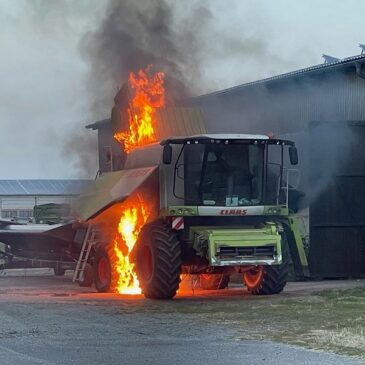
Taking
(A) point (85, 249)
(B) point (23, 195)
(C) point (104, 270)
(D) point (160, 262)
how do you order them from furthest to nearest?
1. (B) point (23, 195)
2. (A) point (85, 249)
3. (C) point (104, 270)
4. (D) point (160, 262)

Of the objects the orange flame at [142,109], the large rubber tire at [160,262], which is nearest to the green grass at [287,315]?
the large rubber tire at [160,262]

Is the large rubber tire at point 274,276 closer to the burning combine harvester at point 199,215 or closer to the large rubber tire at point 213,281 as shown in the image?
the burning combine harvester at point 199,215

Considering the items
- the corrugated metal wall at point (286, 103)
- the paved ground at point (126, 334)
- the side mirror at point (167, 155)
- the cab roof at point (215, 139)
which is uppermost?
the corrugated metal wall at point (286, 103)

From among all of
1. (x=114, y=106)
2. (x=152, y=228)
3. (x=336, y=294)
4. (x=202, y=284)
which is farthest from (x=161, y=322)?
(x=114, y=106)

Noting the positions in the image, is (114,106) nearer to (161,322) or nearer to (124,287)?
(124,287)

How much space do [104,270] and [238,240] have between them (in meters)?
4.05

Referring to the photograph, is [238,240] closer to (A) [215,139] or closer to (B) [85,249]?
(A) [215,139]

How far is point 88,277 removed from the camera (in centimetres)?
1930

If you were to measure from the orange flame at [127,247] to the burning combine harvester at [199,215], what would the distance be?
0.02 meters

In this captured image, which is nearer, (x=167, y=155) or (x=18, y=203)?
(x=167, y=155)

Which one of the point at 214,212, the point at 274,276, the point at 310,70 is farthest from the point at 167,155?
the point at 310,70

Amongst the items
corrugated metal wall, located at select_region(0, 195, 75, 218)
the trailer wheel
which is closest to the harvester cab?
the trailer wheel

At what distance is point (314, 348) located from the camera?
31.8 feet

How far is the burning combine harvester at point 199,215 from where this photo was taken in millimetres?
15242
